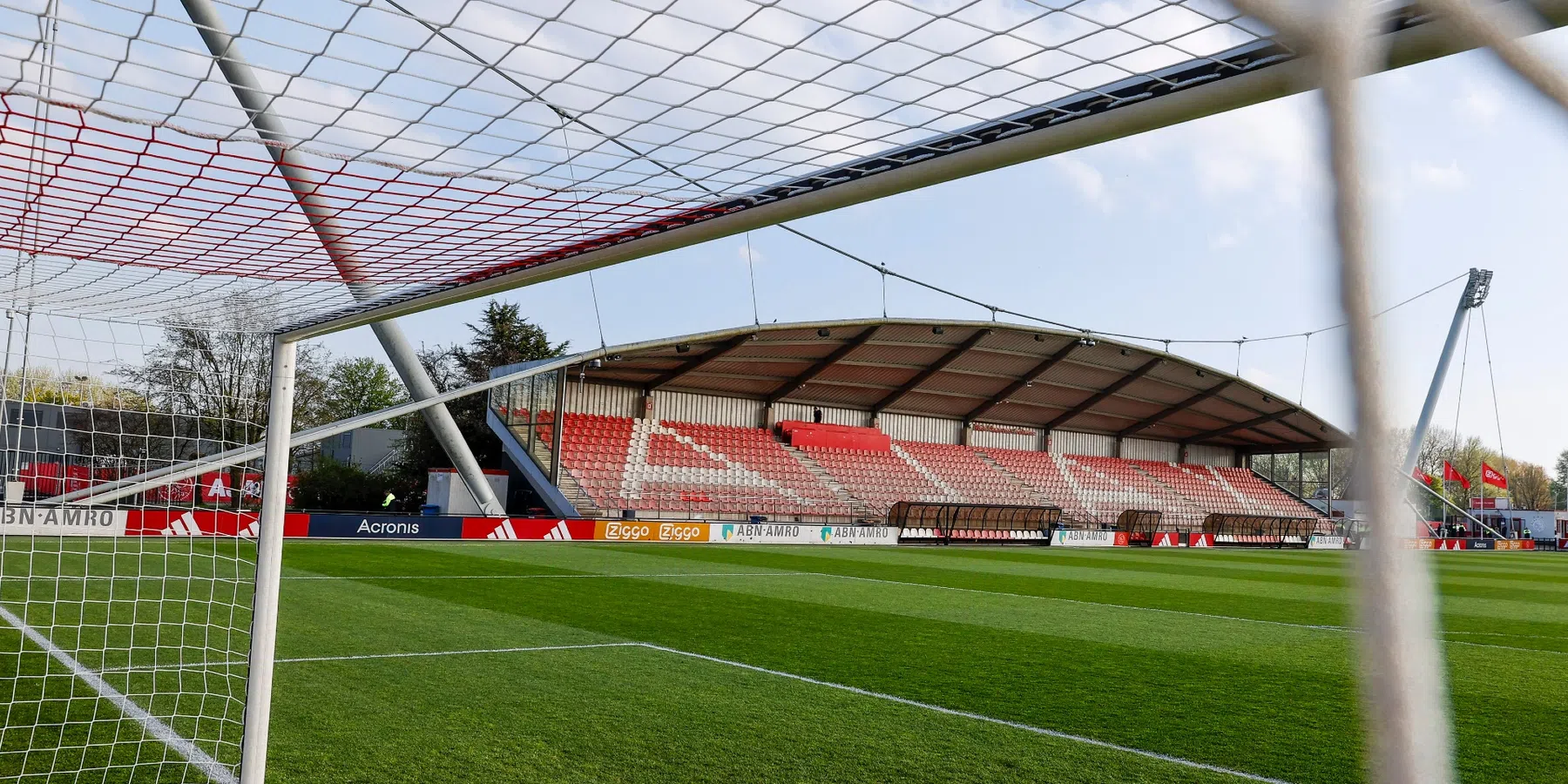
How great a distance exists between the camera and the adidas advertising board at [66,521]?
429 inches

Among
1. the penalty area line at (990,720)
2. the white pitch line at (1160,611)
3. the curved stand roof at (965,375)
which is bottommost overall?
the white pitch line at (1160,611)

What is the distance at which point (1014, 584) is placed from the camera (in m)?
14.5

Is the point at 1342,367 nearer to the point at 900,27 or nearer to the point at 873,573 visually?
the point at 900,27

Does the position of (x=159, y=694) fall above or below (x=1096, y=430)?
below

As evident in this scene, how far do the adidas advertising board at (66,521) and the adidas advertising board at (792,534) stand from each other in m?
12.2

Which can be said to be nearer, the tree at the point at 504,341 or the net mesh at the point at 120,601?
the net mesh at the point at 120,601

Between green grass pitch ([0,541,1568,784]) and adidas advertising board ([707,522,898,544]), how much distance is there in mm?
10147

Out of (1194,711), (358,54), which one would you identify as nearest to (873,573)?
(1194,711)

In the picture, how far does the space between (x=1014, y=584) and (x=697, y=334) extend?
45.9 ft

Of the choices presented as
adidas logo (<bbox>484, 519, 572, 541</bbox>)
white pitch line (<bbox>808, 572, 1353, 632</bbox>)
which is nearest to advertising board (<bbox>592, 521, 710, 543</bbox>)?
adidas logo (<bbox>484, 519, 572, 541</bbox>)

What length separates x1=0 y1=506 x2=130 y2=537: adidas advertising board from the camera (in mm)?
10906

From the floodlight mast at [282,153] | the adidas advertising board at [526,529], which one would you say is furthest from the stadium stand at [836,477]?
the floodlight mast at [282,153]

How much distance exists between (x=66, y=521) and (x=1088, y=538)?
25773 mm

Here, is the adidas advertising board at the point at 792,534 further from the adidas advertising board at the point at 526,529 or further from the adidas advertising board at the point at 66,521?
the adidas advertising board at the point at 66,521
